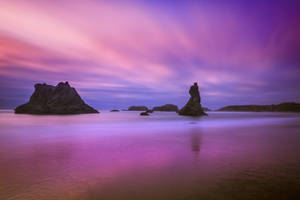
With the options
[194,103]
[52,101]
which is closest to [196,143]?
[194,103]

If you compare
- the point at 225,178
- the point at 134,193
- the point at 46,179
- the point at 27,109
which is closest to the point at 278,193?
the point at 225,178

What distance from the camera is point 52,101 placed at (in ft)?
382

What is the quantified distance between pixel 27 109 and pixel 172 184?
14152 cm

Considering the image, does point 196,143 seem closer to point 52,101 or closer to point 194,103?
point 194,103

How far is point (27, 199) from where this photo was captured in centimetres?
553

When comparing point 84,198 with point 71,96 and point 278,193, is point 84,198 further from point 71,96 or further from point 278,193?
point 71,96

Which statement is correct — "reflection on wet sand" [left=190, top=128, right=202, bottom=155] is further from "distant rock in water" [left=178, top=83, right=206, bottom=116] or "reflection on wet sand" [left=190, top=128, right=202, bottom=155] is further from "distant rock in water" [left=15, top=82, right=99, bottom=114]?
"distant rock in water" [left=15, top=82, right=99, bottom=114]

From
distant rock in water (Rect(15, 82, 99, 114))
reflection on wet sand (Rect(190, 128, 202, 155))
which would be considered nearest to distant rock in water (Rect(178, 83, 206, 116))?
reflection on wet sand (Rect(190, 128, 202, 155))

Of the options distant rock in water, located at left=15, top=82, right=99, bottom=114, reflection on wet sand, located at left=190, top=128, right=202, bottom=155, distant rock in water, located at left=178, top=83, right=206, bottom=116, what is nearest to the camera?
reflection on wet sand, located at left=190, top=128, right=202, bottom=155

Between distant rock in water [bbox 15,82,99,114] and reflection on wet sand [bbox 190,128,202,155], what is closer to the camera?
reflection on wet sand [bbox 190,128,202,155]

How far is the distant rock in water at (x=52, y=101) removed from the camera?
11371 centimetres

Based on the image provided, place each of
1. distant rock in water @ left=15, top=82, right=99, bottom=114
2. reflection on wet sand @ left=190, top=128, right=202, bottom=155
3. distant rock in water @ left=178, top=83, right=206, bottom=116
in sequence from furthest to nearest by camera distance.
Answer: distant rock in water @ left=15, top=82, right=99, bottom=114
distant rock in water @ left=178, top=83, right=206, bottom=116
reflection on wet sand @ left=190, top=128, right=202, bottom=155

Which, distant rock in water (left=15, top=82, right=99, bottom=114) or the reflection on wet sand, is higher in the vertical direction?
distant rock in water (left=15, top=82, right=99, bottom=114)

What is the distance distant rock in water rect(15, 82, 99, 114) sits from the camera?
11371 centimetres
